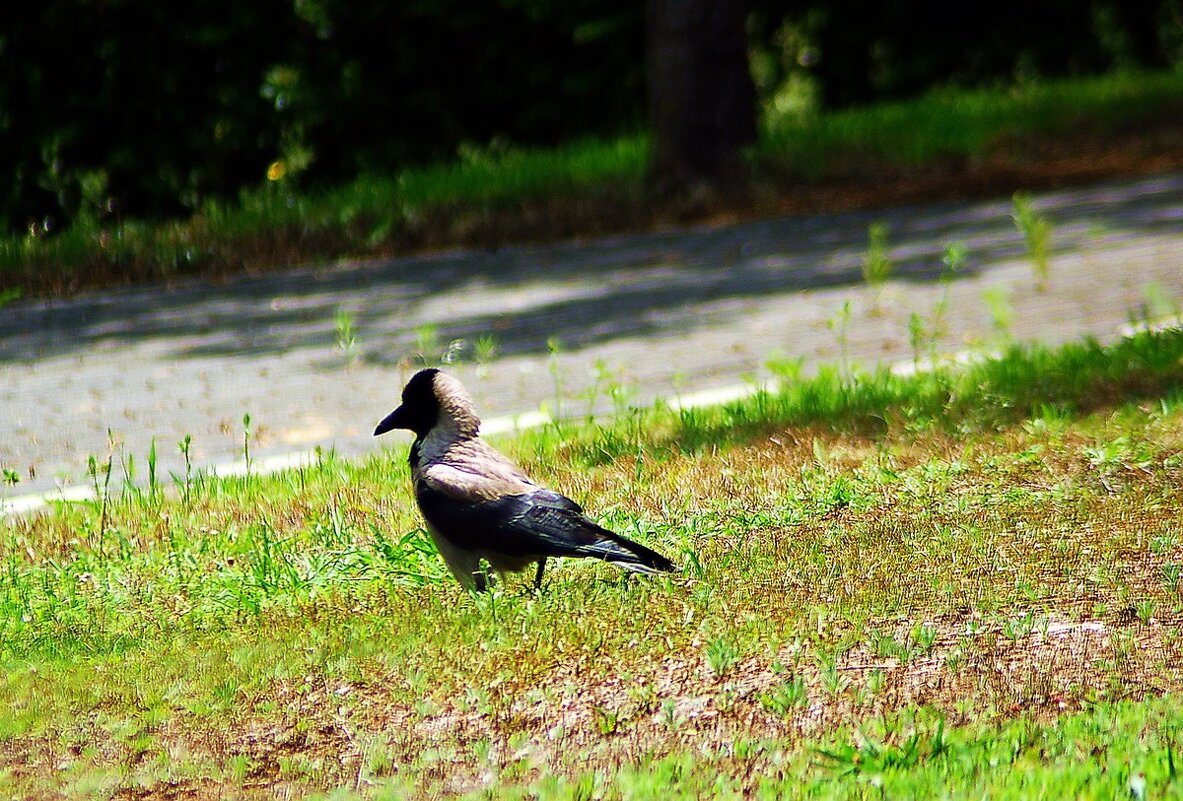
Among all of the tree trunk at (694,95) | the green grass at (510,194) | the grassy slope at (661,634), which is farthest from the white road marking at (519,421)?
the tree trunk at (694,95)

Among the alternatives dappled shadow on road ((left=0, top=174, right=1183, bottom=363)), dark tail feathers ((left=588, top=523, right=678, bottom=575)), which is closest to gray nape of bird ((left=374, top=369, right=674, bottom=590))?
dark tail feathers ((left=588, top=523, right=678, bottom=575))

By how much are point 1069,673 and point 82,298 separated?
7.51 m

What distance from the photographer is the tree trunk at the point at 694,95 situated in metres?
12.2

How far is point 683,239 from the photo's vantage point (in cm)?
1122

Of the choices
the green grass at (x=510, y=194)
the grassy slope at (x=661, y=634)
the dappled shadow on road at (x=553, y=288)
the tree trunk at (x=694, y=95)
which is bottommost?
the grassy slope at (x=661, y=634)

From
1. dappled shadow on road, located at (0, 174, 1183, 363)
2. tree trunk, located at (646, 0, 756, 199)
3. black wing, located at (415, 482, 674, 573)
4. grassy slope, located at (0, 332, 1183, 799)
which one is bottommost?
grassy slope, located at (0, 332, 1183, 799)

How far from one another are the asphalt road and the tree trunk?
844mm

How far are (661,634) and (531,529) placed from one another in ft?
1.55

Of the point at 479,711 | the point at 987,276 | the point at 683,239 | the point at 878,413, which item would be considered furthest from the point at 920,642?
the point at 683,239

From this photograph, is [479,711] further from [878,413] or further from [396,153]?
[396,153]

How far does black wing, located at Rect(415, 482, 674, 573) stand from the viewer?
4.51m

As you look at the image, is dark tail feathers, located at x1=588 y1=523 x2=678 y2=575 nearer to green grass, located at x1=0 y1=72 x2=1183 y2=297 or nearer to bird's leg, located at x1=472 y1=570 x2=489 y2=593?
bird's leg, located at x1=472 y1=570 x2=489 y2=593

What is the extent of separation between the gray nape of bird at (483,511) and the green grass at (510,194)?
6.04m

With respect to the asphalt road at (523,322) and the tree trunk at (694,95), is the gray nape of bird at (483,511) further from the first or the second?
the tree trunk at (694,95)
